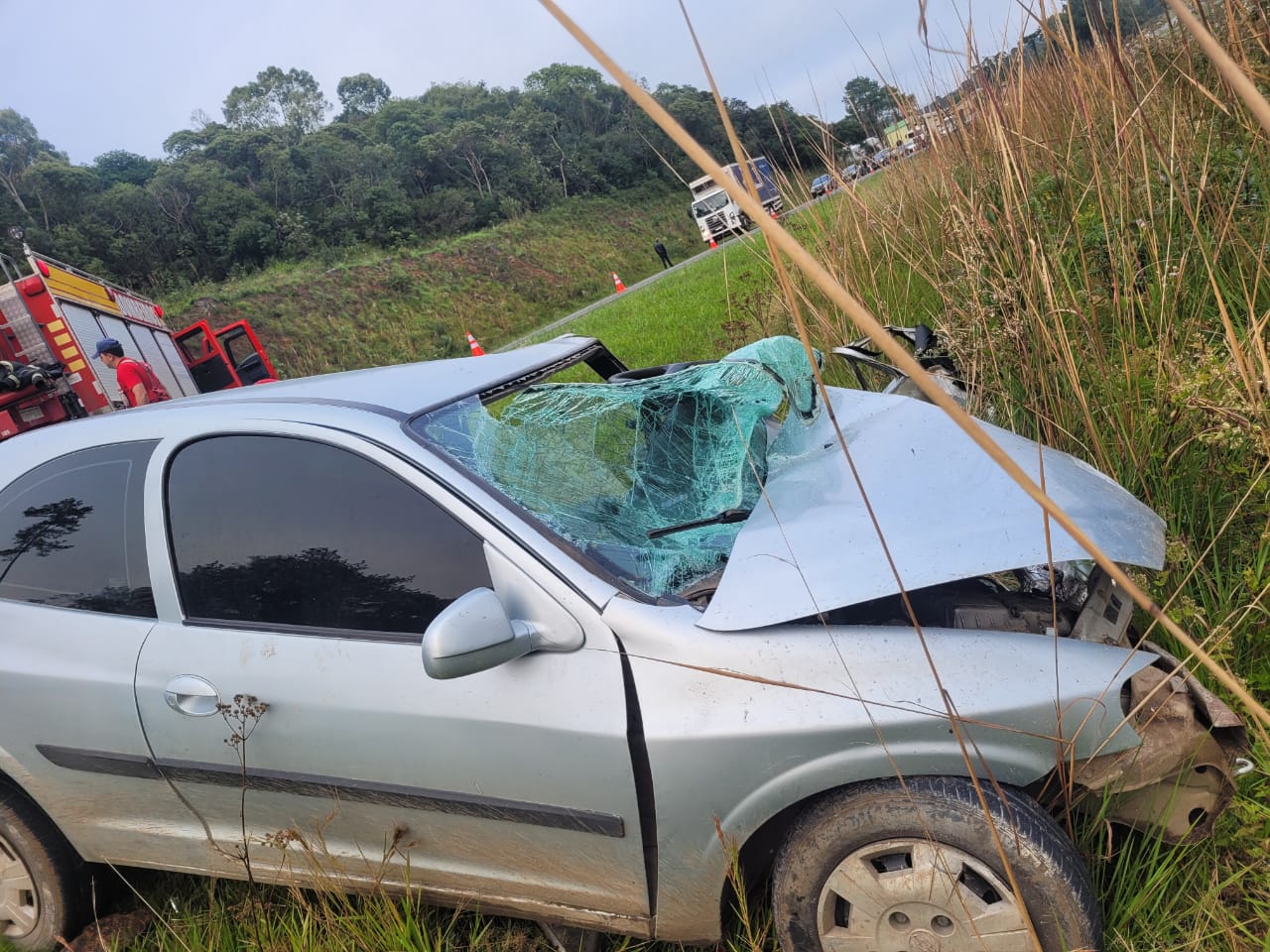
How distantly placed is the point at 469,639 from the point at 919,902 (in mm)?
1019

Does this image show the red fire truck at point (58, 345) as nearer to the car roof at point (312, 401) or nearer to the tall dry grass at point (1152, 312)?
the car roof at point (312, 401)

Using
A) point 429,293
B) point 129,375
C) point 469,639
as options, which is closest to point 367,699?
point 469,639

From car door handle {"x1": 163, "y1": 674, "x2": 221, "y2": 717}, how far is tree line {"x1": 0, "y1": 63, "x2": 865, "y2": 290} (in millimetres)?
22630

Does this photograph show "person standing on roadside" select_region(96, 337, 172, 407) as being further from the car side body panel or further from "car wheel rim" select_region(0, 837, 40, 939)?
the car side body panel

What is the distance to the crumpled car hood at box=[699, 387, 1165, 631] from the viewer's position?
1.75 m

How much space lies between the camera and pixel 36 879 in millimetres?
2533

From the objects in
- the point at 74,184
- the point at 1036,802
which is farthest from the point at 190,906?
the point at 74,184

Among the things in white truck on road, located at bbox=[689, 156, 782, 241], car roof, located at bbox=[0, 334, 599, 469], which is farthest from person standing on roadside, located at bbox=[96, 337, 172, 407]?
car roof, located at bbox=[0, 334, 599, 469]

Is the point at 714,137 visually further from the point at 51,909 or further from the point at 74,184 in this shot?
the point at 74,184

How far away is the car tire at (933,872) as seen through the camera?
5.34ft

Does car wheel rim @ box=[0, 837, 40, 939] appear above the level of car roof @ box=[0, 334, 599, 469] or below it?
below

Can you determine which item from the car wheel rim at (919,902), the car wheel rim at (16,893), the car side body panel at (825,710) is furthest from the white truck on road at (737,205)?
the car wheel rim at (16,893)

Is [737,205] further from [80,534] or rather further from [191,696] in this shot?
[80,534]

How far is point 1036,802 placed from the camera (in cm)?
172
